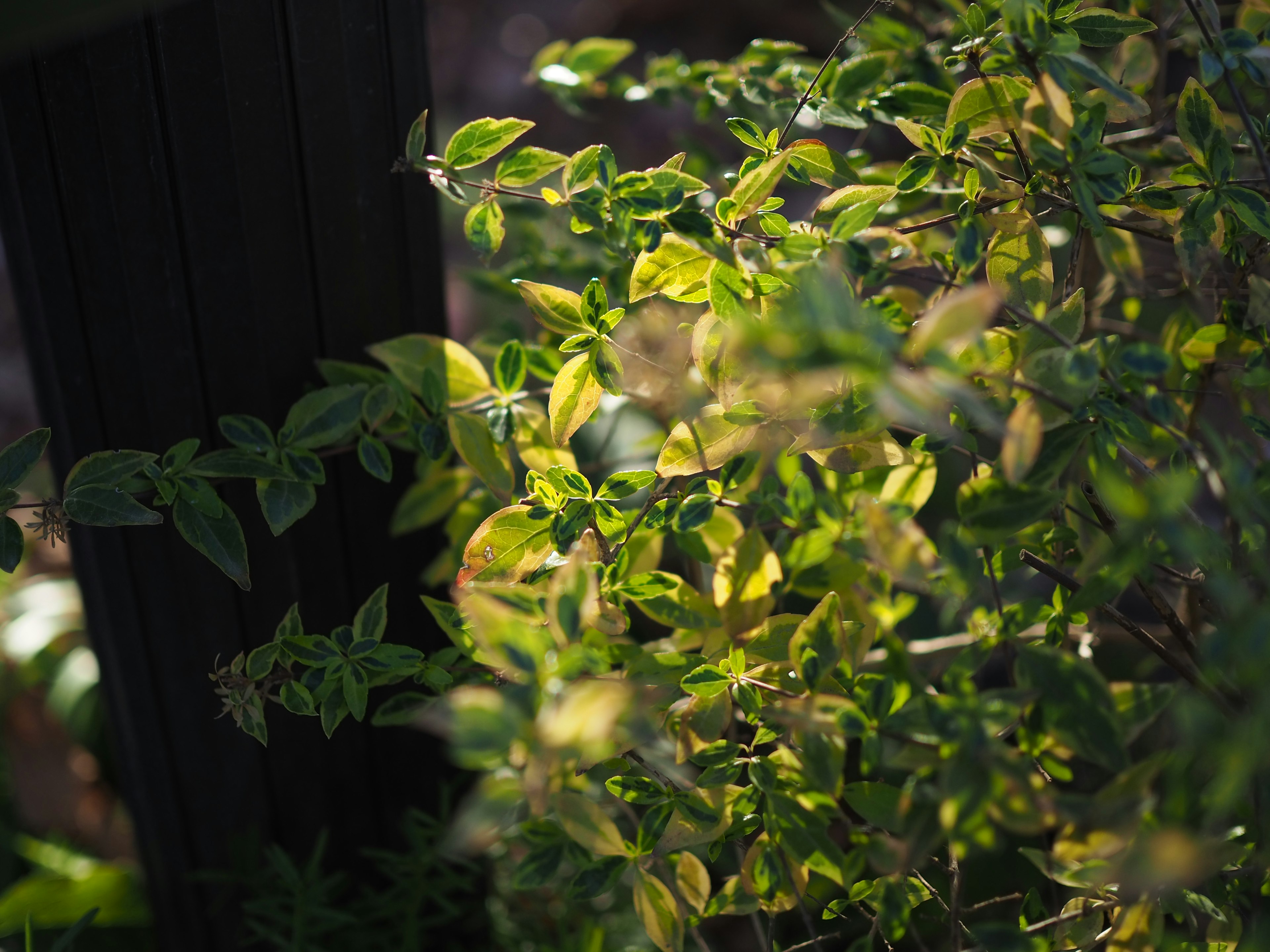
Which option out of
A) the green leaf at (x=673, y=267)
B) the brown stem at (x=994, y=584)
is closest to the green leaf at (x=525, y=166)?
the green leaf at (x=673, y=267)

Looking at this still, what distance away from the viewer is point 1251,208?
0.67 metres

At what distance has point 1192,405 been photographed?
87 centimetres

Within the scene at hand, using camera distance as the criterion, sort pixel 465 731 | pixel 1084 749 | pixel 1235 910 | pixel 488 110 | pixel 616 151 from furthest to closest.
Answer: pixel 488 110 < pixel 616 151 < pixel 1235 910 < pixel 1084 749 < pixel 465 731

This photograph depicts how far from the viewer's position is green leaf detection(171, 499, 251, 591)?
0.73 metres

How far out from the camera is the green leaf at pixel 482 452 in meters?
0.82

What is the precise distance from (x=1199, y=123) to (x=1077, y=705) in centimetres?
48

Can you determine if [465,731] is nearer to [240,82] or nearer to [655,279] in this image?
[655,279]

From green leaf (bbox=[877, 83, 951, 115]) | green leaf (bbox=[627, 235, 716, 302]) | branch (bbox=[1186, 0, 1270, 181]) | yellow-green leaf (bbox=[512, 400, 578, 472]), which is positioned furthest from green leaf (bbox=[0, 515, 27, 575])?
branch (bbox=[1186, 0, 1270, 181])

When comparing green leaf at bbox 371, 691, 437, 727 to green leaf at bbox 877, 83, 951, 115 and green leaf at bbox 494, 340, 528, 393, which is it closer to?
green leaf at bbox 494, 340, 528, 393

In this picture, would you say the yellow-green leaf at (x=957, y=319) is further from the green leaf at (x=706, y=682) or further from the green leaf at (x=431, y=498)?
the green leaf at (x=431, y=498)

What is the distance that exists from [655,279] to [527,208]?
509mm

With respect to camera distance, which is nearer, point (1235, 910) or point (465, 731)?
point (465, 731)

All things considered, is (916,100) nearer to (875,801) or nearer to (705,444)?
(705,444)

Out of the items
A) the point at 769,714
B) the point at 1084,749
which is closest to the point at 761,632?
the point at 769,714
